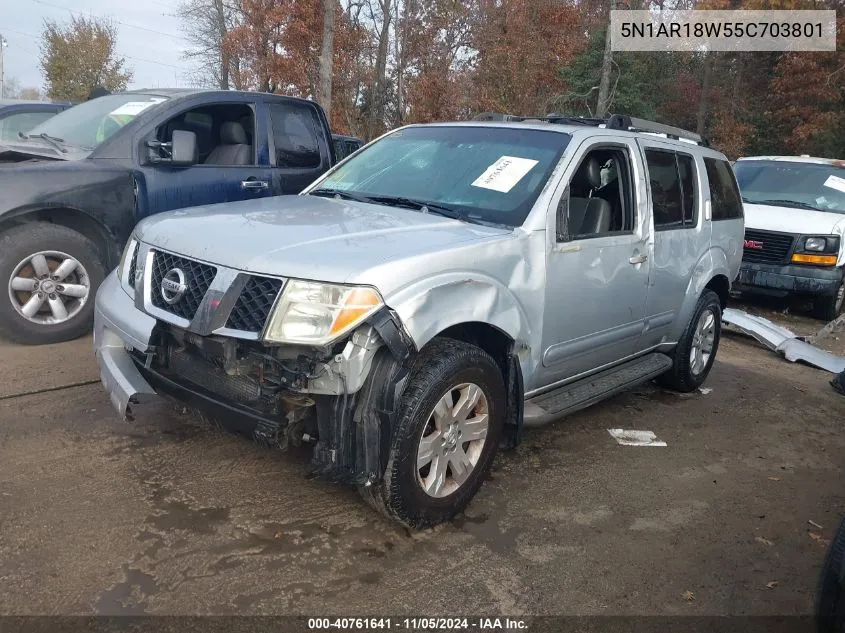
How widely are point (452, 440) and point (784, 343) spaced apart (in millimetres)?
5136

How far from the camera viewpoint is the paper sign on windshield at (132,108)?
5.76 meters

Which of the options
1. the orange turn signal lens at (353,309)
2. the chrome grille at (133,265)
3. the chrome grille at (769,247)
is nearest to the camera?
the orange turn signal lens at (353,309)

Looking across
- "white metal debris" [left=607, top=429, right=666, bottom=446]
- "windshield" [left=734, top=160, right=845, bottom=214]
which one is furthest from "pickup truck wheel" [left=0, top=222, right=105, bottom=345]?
"windshield" [left=734, top=160, right=845, bottom=214]

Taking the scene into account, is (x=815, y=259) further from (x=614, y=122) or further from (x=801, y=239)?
(x=614, y=122)

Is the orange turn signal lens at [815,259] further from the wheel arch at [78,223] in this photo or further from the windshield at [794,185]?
the wheel arch at [78,223]

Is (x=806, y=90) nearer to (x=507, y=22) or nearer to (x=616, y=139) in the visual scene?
(x=507, y=22)

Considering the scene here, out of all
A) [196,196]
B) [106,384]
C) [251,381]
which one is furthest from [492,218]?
[196,196]

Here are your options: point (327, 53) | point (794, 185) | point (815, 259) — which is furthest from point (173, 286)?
point (327, 53)

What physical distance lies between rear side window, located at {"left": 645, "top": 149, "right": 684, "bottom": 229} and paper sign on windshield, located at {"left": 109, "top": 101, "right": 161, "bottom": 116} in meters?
3.91

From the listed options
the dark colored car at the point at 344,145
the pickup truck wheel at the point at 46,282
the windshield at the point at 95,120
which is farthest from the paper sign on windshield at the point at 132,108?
the dark colored car at the point at 344,145

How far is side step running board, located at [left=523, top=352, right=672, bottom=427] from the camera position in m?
3.65

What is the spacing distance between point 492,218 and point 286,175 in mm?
3097

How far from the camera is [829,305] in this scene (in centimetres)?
905

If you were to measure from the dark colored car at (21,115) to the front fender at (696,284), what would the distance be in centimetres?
691
